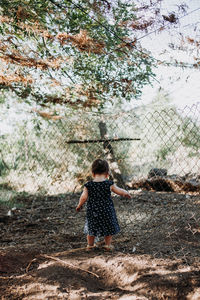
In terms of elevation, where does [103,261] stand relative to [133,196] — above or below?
above

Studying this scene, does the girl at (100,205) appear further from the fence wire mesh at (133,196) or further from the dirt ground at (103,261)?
the fence wire mesh at (133,196)

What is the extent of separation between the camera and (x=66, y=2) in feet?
11.8

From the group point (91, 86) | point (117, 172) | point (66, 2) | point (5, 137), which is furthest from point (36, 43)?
point (5, 137)

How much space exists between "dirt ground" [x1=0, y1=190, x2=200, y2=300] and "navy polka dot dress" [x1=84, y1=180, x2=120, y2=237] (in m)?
0.21

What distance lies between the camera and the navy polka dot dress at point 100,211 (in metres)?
2.42

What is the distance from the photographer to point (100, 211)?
2.45 m

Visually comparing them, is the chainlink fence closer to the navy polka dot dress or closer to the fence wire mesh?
the fence wire mesh

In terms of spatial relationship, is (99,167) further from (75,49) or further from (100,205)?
(75,49)

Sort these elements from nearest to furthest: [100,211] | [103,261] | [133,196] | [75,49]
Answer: [103,261] → [100,211] → [75,49] → [133,196]

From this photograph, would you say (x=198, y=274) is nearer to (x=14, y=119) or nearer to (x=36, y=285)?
(x=36, y=285)

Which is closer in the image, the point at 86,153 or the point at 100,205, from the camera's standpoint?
the point at 100,205

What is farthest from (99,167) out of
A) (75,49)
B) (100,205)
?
(75,49)

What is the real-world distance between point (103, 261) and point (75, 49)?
3042 mm

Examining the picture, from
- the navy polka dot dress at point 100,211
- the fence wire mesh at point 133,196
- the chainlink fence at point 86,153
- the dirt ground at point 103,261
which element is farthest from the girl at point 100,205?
the chainlink fence at point 86,153
